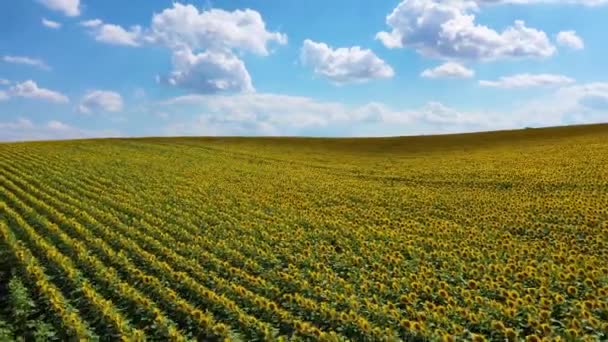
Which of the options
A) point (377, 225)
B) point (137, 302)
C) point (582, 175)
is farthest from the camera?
point (582, 175)

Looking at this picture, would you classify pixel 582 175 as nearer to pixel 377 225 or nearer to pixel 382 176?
pixel 382 176

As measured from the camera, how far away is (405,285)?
1250 cm

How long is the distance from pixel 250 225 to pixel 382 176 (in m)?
16.9

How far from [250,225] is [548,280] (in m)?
10.4

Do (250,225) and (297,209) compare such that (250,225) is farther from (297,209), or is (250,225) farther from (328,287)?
(328,287)

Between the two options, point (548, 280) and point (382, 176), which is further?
point (382, 176)

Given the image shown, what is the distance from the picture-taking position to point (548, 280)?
12.1 metres

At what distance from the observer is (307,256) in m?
15.4

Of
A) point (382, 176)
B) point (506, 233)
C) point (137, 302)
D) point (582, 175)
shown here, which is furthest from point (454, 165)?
point (137, 302)

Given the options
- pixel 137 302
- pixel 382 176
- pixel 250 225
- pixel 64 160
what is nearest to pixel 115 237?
pixel 250 225

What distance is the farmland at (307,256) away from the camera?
10383 millimetres

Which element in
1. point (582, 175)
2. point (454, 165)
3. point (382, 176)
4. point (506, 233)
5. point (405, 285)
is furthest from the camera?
point (454, 165)

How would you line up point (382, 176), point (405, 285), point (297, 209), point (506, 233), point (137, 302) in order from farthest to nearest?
point (382, 176) → point (297, 209) → point (506, 233) → point (405, 285) → point (137, 302)

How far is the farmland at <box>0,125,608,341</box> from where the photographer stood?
10.4 meters
